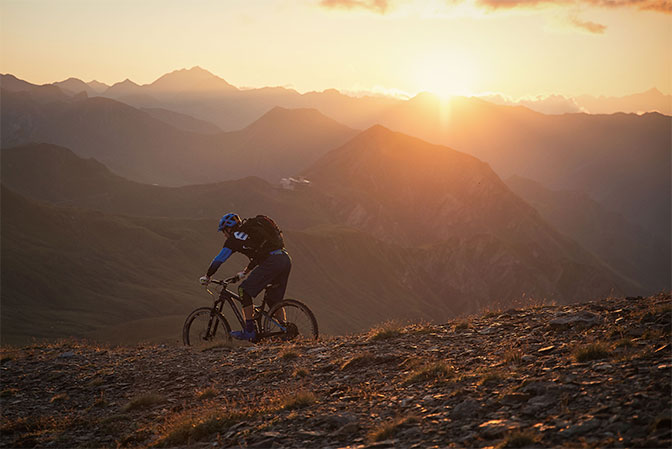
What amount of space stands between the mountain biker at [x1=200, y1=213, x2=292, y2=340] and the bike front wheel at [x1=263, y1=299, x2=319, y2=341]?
38cm

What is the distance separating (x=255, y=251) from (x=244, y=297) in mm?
946

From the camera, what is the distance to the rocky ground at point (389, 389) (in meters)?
5.49

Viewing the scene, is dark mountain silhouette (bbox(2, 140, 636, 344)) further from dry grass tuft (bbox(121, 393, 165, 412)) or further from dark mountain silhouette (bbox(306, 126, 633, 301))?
dry grass tuft (bbox(121, 393, 165, 412))

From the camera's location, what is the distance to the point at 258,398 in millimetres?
7895

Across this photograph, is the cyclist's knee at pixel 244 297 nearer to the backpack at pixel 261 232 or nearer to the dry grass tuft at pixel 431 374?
the backpack at pixel 261 232

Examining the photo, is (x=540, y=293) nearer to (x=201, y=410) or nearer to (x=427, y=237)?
(x=427, y=237)

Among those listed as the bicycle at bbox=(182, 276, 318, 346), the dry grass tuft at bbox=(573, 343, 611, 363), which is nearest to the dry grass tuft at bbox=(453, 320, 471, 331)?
the bicycle at bbox=(182, 276, 318, 346)

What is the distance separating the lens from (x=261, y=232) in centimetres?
1073

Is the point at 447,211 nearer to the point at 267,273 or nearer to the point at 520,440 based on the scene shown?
the point at 267,273

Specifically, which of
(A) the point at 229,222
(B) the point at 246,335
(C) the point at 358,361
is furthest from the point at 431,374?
(A) the point at 229,222

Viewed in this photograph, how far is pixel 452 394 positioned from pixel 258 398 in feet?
9.29

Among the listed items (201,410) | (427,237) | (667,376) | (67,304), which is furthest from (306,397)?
(427,237)

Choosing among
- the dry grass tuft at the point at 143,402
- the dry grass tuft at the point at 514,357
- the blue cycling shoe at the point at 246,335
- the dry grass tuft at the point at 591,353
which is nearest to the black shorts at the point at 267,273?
the blue cycling shoe at the point at 246,335

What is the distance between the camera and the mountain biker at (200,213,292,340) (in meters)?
10.7
